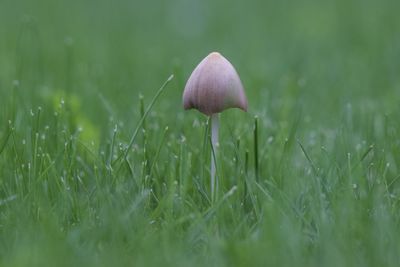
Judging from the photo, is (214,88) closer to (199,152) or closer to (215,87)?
(215,87)

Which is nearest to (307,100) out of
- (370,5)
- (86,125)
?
(86,125)

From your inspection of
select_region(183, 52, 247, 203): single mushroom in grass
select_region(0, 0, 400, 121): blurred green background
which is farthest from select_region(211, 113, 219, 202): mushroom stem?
select_region(0, 0, 400, 121): blurred green background

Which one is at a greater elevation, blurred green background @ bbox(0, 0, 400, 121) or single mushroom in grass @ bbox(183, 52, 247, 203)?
single mushroom in grass @ bbox(183, 52, 247, 203)

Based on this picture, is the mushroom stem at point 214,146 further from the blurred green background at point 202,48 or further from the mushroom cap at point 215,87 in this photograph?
the blurred green background at point 202,48

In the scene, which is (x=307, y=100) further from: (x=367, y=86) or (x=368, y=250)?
(x=368, y=250)

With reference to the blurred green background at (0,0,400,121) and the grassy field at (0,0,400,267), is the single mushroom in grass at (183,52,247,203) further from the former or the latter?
the blurred green background at (0,0,400,121)

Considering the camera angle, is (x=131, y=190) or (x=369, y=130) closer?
(x=131, y=190)
